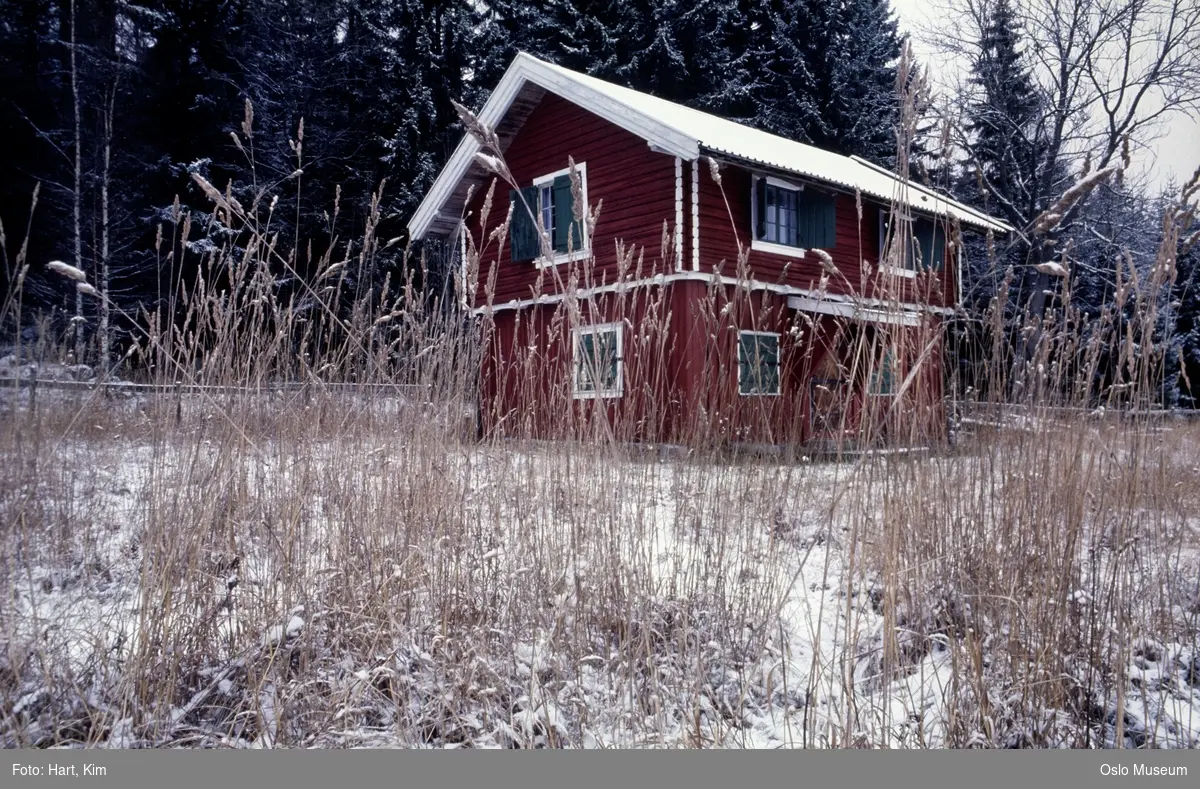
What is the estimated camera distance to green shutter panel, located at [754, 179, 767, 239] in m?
8.43

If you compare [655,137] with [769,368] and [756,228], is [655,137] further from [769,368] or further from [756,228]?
[769,368]

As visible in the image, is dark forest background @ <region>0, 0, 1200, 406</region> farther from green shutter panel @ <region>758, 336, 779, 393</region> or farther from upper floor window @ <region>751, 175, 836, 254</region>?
upper floor window @ <region>751, 175, 836, 254</region>

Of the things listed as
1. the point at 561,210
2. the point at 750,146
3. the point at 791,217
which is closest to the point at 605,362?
the point at 750,146

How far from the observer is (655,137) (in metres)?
7.05

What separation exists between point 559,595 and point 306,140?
82.2 inches

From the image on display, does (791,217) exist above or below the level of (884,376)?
above

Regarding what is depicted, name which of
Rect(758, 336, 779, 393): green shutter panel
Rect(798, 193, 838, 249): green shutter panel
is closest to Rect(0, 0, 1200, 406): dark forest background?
Rect(758, 336, 779, 393): green shutter panel

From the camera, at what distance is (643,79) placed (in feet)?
42.0

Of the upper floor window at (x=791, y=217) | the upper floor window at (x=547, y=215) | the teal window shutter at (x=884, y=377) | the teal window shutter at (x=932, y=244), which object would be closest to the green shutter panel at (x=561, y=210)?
the upper floor window at (x=547, y=215)

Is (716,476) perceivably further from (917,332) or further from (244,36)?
(244,36)

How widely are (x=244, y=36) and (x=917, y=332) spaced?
2.53m

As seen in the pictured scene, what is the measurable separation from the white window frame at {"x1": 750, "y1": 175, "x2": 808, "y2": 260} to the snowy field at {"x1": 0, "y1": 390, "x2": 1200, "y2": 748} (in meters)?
6.63
